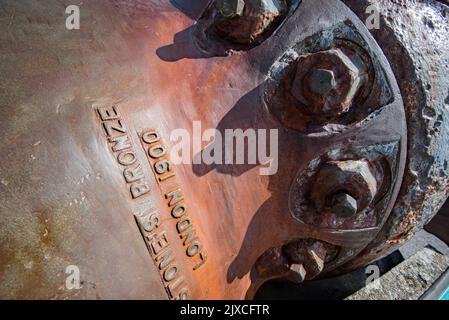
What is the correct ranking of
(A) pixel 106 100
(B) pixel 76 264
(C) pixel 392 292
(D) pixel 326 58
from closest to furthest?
(B) pixel 76 264
(A) pixel 106 100
(D) pixel 326 58
(C) pixel 392 292

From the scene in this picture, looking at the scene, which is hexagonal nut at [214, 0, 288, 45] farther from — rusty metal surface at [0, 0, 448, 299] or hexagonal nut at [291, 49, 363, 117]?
hexagonal nut at [291, 49, 363, 117]

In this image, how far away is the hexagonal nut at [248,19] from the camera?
1042 mm

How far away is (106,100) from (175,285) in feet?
1.59

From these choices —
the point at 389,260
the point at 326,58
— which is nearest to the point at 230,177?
the point at 326,58

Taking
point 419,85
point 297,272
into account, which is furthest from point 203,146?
point 419,85

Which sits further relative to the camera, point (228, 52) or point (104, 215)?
point (228, 52)

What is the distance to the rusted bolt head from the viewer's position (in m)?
1.02

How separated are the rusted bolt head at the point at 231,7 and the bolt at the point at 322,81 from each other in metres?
0.27

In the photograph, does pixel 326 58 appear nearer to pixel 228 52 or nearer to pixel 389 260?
pixel 228 52

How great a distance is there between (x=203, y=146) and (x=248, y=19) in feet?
1.32

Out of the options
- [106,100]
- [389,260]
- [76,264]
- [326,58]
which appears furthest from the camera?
[389,260]

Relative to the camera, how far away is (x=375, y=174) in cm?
115

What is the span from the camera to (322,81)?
1.03 m

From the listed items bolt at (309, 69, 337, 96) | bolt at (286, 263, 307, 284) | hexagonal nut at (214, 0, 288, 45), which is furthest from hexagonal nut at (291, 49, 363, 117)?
bolt at (286, 263, 307, 284)
